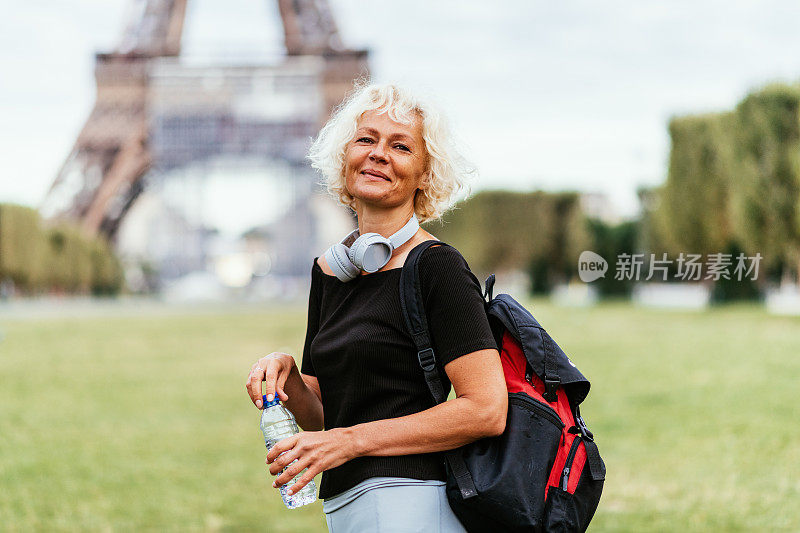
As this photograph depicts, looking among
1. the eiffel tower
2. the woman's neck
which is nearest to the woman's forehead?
the woman's neck

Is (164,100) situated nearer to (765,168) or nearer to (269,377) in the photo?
(765,168)

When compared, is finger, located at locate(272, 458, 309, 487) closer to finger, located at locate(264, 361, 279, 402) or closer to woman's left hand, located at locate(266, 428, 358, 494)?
woman's left hand, located at locate(266, 428, 358, 494)

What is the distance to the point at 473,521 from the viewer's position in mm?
1437

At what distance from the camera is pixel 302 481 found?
4.79 ft

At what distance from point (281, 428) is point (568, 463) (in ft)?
1.75

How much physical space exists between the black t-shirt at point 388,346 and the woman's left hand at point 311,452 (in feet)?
0.17

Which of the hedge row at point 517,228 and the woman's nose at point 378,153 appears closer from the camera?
the woman's nose at point 378,153

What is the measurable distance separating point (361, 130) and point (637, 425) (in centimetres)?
579

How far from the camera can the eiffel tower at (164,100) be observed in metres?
31.7

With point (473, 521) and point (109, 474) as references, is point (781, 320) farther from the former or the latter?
point (473, 521)

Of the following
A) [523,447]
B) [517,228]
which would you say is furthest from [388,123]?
[517,228]

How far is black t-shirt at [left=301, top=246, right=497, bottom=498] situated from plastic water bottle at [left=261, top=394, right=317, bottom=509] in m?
0.04

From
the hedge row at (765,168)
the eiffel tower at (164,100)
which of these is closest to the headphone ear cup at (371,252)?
the hedge row at (765,168)

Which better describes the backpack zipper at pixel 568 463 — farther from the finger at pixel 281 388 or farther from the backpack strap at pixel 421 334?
the finger at pixel 281 388
